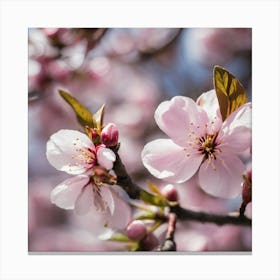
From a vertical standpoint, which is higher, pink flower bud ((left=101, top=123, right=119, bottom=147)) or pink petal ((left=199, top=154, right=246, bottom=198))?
pink flower bud ((left=101, top=123, right=119, bottom=147))

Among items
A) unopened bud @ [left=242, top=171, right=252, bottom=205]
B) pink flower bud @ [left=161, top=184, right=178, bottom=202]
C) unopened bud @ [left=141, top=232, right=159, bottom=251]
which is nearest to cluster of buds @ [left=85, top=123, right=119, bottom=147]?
pink flower bud @ [left=161, top=184, right=178, bottom=202]

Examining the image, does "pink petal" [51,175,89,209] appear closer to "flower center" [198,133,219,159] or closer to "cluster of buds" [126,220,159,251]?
"cluster of buds" [126,220,159,251]

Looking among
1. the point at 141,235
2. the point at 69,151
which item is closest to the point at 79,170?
the point at 69,151

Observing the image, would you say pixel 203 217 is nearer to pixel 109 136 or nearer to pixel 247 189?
pixel 247 189

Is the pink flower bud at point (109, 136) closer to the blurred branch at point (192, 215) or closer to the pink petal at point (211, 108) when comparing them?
the blurred branch at point (192, 215)

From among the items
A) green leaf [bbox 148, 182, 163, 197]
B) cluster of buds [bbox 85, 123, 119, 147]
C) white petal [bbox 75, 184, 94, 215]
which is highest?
cluster of buds [bbox 85, 123, 119, 147]
